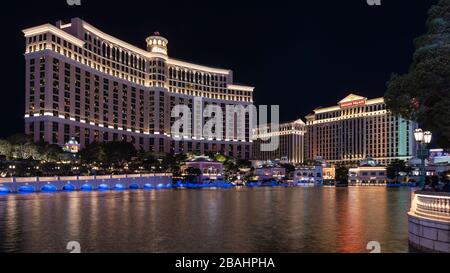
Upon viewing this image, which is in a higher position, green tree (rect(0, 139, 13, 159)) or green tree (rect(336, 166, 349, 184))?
green tree (rect(0, 139, 13, 159))

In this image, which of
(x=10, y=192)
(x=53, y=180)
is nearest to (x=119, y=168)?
(x=53, y=180)

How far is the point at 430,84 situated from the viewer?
23.2m

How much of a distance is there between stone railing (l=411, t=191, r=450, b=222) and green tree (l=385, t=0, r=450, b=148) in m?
5.65

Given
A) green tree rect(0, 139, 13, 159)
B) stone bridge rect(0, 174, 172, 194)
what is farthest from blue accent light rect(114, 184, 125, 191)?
green tree rect(0, 139, 13, 159)

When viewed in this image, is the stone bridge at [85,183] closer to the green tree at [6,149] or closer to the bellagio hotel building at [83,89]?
the green tree at [6,149]

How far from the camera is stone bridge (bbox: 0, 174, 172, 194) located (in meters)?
96.4

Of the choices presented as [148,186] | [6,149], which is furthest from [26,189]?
[148,186]

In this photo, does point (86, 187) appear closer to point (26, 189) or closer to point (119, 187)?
point (119, 187)

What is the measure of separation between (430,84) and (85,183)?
10700 cm

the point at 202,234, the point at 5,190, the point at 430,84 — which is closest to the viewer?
the point at 430,84

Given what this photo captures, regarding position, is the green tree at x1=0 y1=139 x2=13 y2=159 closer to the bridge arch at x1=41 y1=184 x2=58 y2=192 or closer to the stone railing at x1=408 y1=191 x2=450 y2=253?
the bridge arch at x1=41 y1=184 x2=58 y2=192

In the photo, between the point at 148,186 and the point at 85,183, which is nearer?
the point at 85,183

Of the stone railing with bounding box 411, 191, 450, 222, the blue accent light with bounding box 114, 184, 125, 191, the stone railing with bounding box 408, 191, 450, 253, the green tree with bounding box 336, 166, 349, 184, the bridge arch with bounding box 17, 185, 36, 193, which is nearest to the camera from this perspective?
the stone railing with bounding box 408, 191, 450, 253

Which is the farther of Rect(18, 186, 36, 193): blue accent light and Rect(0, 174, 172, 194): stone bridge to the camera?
Rect(18, 186, 36, 193): blue accent light
